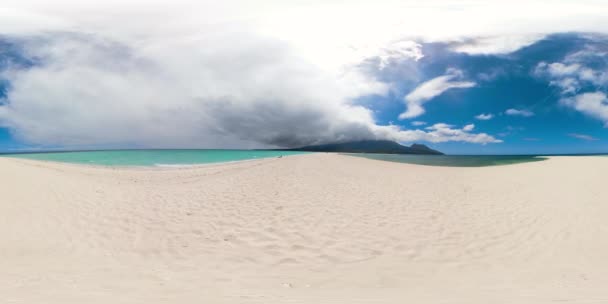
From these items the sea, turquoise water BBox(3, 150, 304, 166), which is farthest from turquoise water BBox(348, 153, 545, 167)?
turquoise water BBox(3, 150, 304, 166)

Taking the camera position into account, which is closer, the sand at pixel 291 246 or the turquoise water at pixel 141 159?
the sand at pixel 291 246

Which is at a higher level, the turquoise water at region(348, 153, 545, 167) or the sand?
the turquoise water at region(348, 153, 545, 167)

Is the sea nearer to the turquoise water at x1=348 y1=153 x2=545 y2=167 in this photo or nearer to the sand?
the turquoise water at x1=348 y1=153 x2=545 y2=167

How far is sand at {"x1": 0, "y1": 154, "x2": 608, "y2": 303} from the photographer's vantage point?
561 cm

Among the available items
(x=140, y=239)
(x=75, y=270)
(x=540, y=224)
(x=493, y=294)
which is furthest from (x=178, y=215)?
(x=540, y=224)

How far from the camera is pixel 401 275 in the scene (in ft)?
22.1

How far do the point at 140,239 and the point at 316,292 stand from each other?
513 centimetres

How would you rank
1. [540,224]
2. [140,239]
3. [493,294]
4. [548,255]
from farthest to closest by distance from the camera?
[540,224] → [140,239] → [548,255] → [493,294]

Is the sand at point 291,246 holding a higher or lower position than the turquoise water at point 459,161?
lower

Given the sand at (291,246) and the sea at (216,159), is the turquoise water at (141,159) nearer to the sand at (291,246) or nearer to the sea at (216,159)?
the sea at (216,159)

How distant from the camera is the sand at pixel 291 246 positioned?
5.61m

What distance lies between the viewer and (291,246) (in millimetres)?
8359

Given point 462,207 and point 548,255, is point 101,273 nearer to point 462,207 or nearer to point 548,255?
point 548,255

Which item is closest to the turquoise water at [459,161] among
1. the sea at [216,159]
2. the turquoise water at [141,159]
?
the sea at [216,159]
